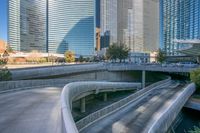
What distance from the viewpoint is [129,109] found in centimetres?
2875

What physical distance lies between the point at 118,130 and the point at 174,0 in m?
174

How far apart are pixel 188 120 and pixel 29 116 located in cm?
2477

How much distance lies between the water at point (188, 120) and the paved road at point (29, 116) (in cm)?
1676

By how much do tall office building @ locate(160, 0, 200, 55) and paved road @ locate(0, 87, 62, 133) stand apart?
12965 cm

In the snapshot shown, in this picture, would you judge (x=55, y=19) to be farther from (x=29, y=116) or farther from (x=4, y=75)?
(x=29, y=116)

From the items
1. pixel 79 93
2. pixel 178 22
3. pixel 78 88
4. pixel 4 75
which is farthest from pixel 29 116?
pixel 178 22

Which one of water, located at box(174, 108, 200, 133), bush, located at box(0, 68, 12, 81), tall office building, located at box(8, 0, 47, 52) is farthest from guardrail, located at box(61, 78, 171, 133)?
tall office building, located at box(8, 0, 47, 52)

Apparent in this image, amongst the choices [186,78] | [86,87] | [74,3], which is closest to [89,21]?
[74,3]

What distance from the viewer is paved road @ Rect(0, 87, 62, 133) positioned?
38.6 ft

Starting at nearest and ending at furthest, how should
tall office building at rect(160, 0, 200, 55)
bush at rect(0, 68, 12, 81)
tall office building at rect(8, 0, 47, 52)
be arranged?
1. bush at rect(0, 68, 12, 81)
2. tall office building at rect(160, 0, 200, 55)
3. tall office building at rect(8, 0, 47, 52)

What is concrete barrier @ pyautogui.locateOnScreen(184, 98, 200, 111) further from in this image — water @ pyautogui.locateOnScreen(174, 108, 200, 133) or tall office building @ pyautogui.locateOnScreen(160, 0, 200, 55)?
tall office building @ pyautogui.locateOnScreen(160, 0, 200, 55)

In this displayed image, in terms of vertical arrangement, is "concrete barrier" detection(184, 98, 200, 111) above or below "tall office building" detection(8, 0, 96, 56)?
below

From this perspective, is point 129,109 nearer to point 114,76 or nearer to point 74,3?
point 114,76

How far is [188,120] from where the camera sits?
106 feet
